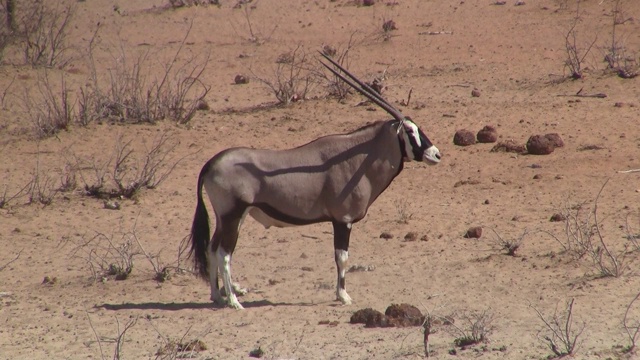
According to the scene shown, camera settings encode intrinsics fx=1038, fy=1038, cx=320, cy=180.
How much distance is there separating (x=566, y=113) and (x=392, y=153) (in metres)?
5.56

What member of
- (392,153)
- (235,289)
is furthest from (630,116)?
(235,289)

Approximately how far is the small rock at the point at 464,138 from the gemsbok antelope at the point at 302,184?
161 inches

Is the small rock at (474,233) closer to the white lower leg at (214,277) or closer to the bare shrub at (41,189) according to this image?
the white lower leg at (214,277)

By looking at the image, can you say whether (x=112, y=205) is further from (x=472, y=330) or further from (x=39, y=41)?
(x=39, y=41)

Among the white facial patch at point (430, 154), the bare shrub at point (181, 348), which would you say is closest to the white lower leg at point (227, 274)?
the bare shrub at point (181, 348)

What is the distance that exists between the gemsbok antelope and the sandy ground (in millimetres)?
475

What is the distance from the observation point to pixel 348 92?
1489 centimetres

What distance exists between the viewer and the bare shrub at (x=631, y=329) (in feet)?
22.0

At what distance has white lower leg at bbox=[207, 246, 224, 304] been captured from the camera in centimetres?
844

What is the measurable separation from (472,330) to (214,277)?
242 centimetres

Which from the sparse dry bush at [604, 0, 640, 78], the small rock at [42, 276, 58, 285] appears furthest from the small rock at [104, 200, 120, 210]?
the sparse dry bush at [604, 0, 640, 78]

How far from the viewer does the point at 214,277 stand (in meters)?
8.48

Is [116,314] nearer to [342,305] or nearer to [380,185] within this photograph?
[342,305]

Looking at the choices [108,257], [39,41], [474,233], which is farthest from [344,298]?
[39,41]
